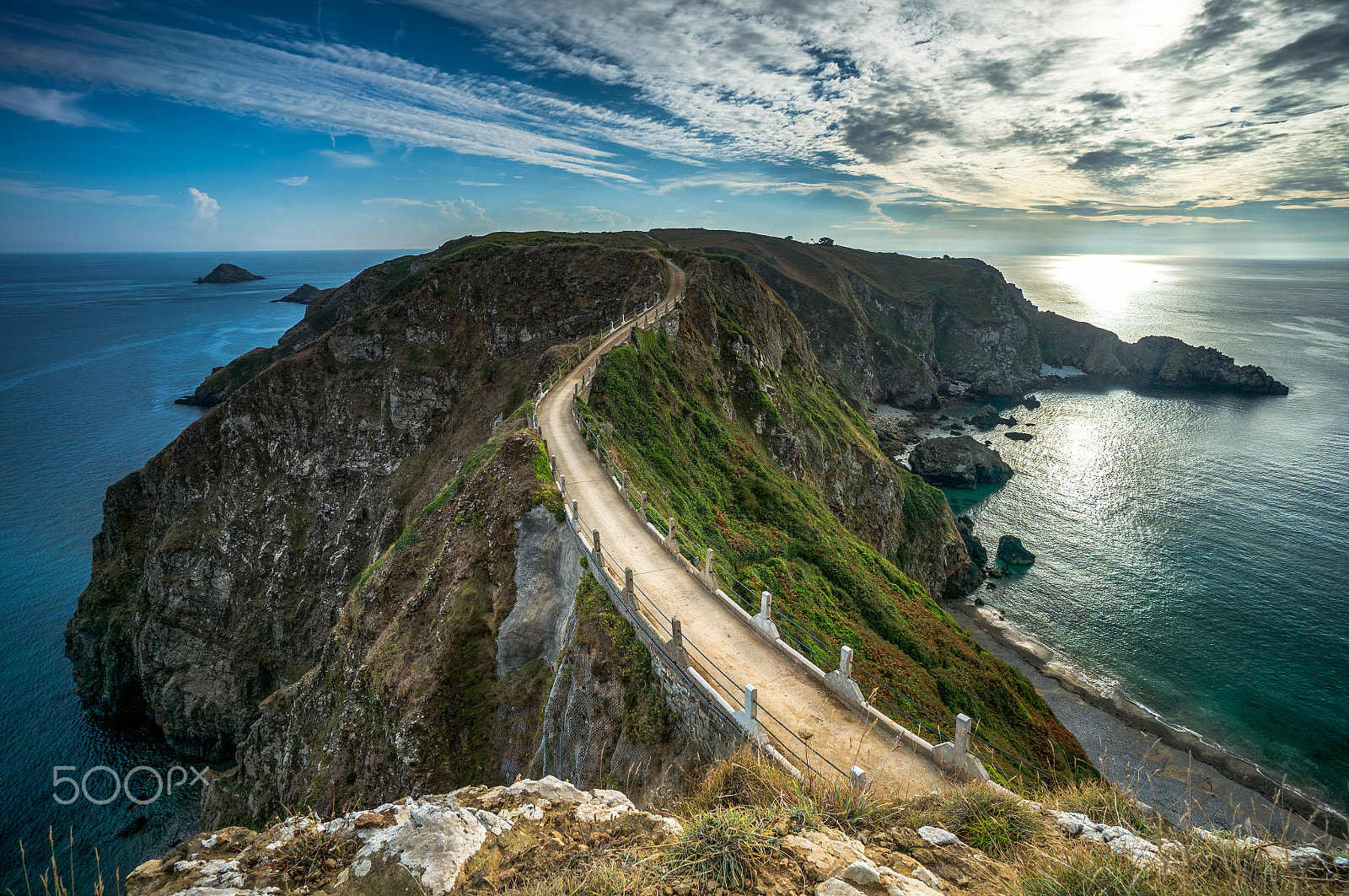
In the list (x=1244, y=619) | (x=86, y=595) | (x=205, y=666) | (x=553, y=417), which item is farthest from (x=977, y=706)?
(x=86, y=595)

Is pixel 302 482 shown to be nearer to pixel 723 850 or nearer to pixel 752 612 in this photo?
pixel 752 612

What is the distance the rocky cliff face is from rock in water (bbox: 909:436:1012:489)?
4738 centimetres

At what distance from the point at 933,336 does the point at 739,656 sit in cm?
14286

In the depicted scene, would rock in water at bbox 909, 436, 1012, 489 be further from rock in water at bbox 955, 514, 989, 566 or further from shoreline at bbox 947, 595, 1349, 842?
shoreline at bbox 947, 595, 1349, 842

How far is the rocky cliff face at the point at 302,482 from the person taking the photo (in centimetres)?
4641

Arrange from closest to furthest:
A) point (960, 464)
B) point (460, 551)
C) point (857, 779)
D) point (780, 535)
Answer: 1. point (857, 779)
2. point (460, 551)
3. point (780, 535)
4. point (960, 464)

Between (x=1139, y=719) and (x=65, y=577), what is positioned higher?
(x=65, y=577)

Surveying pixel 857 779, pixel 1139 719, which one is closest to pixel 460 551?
pixel 857 779

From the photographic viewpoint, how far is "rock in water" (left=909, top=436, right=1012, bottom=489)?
7788cm

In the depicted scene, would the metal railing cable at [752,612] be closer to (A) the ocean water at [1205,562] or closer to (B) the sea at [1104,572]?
(B) the sea at [1104,572]

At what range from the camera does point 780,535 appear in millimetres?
33688

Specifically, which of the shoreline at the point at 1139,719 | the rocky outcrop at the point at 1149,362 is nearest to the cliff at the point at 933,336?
the rocky outcrop at the point at 1149,362

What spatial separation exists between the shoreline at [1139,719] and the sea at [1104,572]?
50.2 inches

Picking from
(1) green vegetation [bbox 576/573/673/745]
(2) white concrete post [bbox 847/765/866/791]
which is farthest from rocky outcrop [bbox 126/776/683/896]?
(1) green vegetation [bbox 576/573/673/745]
